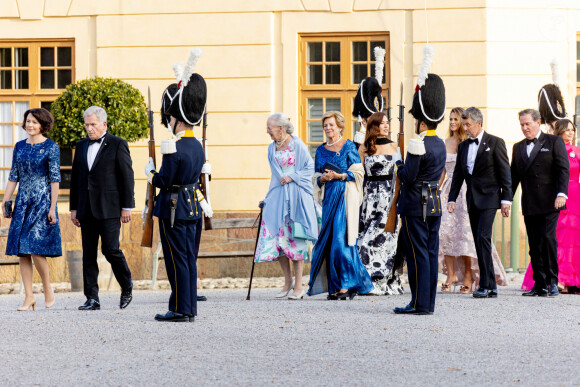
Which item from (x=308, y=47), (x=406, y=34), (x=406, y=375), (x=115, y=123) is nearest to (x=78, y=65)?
(x=115, y=123)

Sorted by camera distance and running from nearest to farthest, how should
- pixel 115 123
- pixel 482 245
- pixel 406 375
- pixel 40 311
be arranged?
pixel 406 375
pixel 40 311
pixel 482 245
pixel 115 123

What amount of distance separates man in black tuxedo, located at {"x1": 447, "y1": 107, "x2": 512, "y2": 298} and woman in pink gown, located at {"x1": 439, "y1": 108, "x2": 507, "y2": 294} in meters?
0.55

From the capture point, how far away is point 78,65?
15.3 meters

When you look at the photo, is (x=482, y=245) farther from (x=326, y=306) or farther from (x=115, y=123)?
(x=115, y=123)

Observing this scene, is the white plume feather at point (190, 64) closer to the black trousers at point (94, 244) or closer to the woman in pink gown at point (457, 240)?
the black trousers at point (94, 244)

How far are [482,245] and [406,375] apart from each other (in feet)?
15.2

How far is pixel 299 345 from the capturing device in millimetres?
7246

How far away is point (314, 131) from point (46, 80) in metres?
3.60

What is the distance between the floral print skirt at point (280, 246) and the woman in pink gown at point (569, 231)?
2.28 meters

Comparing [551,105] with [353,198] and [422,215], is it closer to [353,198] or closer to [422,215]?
[353,198]

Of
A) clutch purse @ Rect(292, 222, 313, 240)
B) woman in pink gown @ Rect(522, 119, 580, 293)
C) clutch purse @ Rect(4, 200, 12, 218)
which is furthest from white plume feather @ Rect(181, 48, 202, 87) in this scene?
woman in pink gown @ Rect(522, 119, 580, 293)

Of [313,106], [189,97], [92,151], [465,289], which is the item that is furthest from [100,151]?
[313,106]

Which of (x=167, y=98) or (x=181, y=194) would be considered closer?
(x=181, y=194)

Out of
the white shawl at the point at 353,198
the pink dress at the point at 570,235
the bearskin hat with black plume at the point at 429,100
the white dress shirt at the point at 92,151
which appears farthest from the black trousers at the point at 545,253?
the white dress shirt at the point at 92,151
